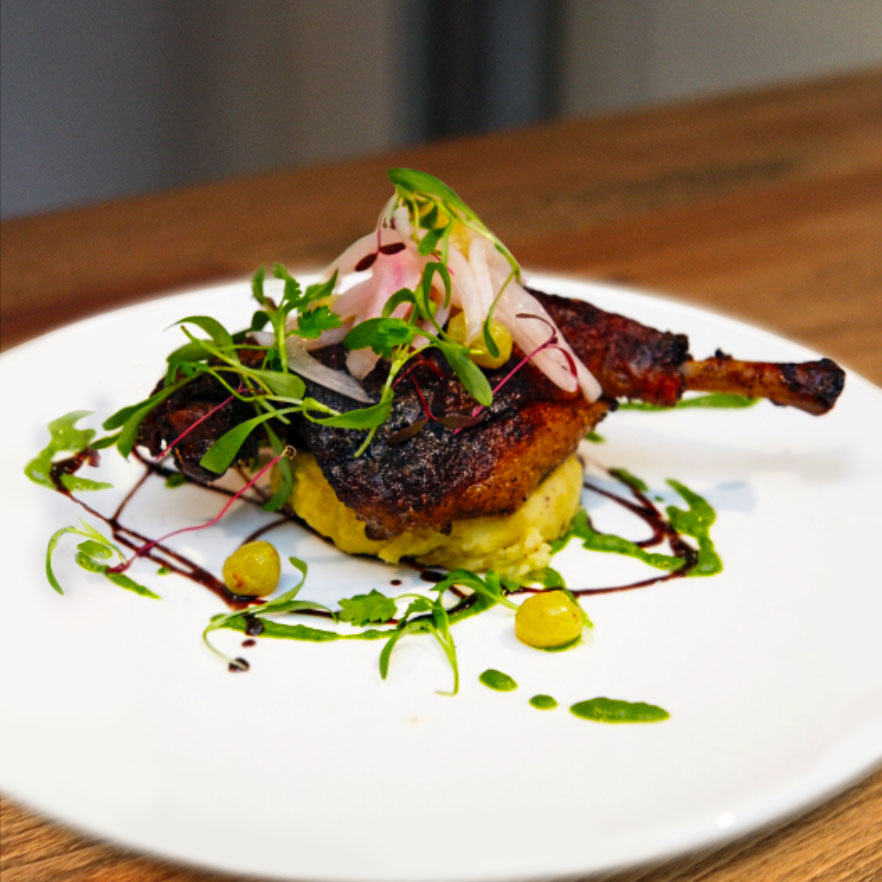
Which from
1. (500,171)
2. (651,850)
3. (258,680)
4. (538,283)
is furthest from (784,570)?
(500,171)

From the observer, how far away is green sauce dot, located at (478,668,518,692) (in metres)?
2.49

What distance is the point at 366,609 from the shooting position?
2.74 m

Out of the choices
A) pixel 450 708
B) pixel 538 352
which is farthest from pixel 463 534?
pixel 450 708

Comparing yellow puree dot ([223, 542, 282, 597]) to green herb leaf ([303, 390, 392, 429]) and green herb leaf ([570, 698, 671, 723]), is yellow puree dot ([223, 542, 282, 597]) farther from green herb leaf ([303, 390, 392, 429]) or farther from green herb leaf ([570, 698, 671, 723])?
green herb leaf ([570, 698, 671, 723])

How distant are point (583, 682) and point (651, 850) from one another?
623 mm

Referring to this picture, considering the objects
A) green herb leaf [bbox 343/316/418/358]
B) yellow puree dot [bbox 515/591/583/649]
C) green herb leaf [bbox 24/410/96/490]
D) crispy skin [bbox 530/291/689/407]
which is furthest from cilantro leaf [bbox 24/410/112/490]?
crispy skin [bbox 530/291/689/407]

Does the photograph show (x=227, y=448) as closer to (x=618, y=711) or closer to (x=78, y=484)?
(x=78, y=484)

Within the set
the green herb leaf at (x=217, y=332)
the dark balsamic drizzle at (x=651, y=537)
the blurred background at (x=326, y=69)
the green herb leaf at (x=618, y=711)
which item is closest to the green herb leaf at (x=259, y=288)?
the green herb leaf at (x=217, y=332)

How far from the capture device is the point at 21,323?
4414 mm

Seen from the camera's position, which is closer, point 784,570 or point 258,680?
point 258,680

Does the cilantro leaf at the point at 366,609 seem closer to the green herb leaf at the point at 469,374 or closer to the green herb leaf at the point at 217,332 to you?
the green herb leaf at the point at 469,374

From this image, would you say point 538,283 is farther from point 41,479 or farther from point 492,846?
point 492,846

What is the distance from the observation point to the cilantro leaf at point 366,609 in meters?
2.71

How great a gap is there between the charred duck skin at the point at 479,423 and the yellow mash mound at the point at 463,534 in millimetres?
71
